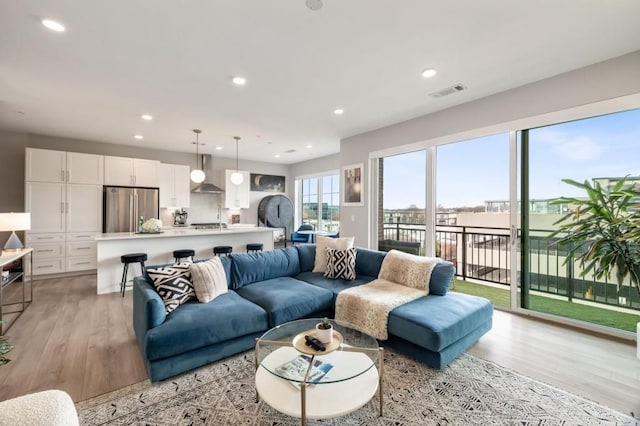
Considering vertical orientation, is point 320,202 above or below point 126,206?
above

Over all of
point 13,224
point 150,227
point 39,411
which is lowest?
point 39,411

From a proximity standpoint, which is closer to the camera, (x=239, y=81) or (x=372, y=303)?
(x=372, y=303)

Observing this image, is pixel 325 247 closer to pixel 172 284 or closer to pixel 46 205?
pixel 172 284

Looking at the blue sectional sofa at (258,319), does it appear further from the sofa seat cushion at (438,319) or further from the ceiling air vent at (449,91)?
the ceiling air vent at (449,91)

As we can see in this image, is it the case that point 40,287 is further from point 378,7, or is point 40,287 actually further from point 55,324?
point 378,7

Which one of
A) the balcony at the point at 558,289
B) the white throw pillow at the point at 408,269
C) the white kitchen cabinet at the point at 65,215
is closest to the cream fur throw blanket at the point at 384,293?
the white throw pillow at the point at 408,269

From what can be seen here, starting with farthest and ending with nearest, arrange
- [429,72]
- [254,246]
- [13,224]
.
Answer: [254,246]
[13,224]
[429,72]

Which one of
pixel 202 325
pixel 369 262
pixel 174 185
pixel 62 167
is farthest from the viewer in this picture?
pixel 174 185

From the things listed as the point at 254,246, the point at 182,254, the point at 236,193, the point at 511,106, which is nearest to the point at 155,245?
the point at 182,254

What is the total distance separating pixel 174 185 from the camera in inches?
270

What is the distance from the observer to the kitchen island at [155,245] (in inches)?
167

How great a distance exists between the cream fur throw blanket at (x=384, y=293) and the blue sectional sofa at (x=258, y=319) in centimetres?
8

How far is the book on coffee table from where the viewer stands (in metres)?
1.60

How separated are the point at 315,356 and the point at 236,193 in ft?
21.9
